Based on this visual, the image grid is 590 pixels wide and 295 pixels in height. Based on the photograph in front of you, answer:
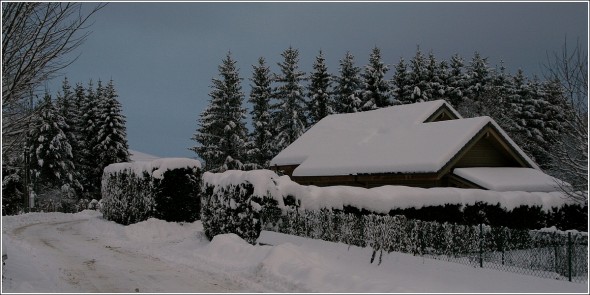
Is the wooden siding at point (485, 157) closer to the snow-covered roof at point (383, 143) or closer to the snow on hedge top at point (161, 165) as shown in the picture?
the snow-covered roof at point (383, 143)

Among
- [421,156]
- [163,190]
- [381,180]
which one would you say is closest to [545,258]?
[421,156]

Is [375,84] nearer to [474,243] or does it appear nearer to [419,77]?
[419,77]

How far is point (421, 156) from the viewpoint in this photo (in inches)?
888

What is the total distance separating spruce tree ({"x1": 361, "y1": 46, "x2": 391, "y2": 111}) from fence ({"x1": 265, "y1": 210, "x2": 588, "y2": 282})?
3802cm

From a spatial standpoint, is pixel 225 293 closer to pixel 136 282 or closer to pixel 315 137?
pixel 136 282

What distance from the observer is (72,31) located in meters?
9.36

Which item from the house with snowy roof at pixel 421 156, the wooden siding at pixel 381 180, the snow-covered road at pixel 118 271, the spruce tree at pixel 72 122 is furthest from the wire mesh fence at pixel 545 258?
the spruce tree at pixel 72 122

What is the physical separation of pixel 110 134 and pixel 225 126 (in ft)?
38.3

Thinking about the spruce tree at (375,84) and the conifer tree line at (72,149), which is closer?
the conifer tree line at (72,149)

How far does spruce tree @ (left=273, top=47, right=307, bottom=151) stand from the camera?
50.5 meters

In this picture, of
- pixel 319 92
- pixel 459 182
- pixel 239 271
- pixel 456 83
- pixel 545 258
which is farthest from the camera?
pixel 456 83

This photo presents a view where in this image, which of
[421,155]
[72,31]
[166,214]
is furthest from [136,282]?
[421,155]

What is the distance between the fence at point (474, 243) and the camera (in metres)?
12.3

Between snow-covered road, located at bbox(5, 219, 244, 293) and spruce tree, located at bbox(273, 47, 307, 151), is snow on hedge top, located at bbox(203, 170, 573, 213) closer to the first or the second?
snow-covered road, located at bbox(5, 219, 244, 293)
